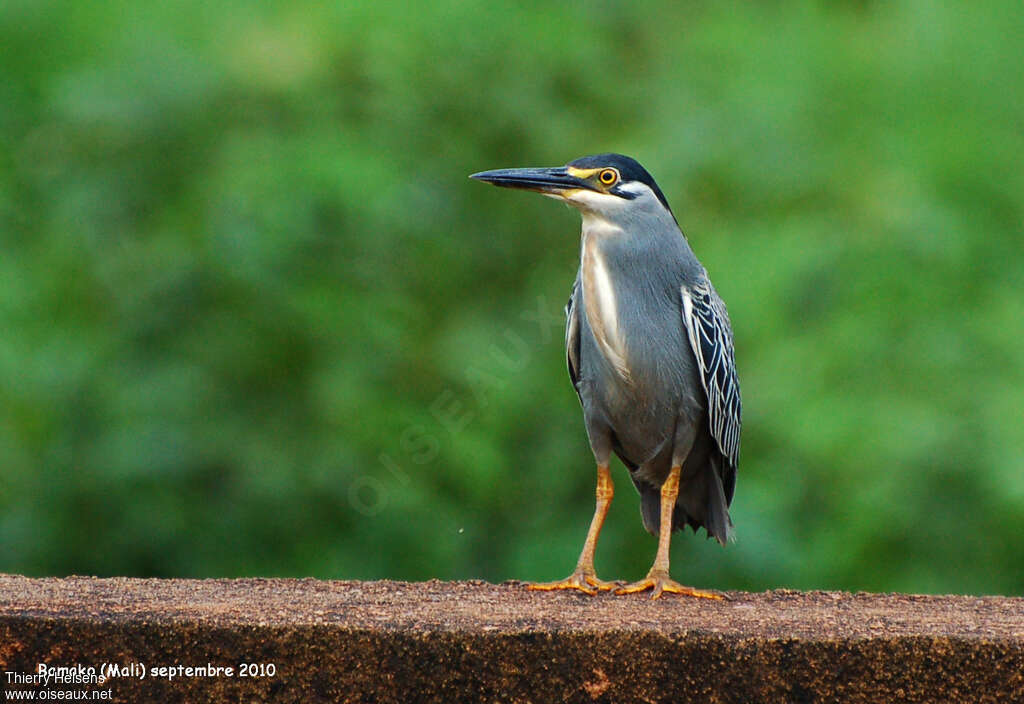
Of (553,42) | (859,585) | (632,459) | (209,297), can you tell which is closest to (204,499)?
(209,297)

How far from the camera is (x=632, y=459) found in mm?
4258

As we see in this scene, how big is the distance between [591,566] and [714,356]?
2.44 ft

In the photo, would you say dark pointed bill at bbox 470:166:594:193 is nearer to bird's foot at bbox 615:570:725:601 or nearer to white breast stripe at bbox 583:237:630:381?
white breast stripe at bbox 583:237:630:381

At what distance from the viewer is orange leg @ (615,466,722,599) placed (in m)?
3.81

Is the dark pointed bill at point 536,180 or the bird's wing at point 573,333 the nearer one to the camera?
the dark pointed bill at point 536,180

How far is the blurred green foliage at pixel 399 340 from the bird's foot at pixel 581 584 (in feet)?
3.83

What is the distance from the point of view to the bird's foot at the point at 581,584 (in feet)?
12.6

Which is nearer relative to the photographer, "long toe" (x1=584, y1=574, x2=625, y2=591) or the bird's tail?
"long toe" (x1=584, y1=574, x2=625, y2=591)

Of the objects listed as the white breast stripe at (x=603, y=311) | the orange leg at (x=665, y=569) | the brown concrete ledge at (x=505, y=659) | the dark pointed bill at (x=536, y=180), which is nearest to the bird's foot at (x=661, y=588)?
the orange leg at (x=665, y=569)

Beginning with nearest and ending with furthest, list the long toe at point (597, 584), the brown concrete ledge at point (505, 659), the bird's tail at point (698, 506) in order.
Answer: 1. the brown concrete ledge at point (505, 659)
2. the long toe at point (597, 584)
3. the bird's tail at point (698, 506)

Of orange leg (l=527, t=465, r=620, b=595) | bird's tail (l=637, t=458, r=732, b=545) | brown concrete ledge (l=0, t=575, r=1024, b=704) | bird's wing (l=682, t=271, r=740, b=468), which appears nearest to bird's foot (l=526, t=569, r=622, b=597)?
orange leg (l=527, t=465, r=620, b=595)

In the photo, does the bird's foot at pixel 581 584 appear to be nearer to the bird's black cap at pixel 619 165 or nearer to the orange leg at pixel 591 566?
the orange leg at pixel 591 566

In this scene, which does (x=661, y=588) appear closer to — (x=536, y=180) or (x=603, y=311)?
(x=603, y=311)

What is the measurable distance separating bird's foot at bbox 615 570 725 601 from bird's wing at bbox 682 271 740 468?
19.9 inches
